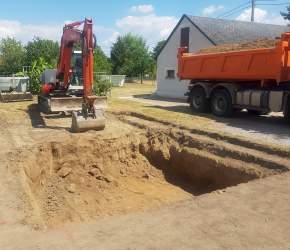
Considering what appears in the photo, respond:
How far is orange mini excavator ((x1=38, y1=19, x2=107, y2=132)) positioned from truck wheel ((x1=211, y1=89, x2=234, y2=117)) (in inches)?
180

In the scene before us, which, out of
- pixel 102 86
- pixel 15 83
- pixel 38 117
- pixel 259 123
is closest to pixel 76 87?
pixel 38 117

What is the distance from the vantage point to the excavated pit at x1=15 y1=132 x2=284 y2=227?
8289mm

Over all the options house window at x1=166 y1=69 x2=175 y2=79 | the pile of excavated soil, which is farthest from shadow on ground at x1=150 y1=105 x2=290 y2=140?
house window at x1=166 y1=69 x2=175 y2=79

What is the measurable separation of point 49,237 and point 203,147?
6262 millimetres

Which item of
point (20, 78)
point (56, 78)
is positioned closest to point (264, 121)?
point (56, 78)

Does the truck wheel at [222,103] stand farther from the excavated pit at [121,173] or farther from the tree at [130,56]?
the tree at [130,56]

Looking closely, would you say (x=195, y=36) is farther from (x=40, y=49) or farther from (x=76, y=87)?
(x=40, y=49)

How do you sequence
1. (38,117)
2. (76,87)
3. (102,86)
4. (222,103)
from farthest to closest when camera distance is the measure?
1. (102,86)
2. (76,87)
3. (222,103)
4. (38,117)

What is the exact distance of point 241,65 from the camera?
14086 millimetres

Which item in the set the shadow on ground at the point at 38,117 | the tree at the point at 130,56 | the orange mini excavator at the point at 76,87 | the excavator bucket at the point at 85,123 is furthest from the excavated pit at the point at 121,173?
the tree at the point at 130,56

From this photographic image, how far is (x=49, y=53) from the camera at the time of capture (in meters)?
38.4

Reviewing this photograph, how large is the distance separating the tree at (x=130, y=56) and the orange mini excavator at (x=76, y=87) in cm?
3789

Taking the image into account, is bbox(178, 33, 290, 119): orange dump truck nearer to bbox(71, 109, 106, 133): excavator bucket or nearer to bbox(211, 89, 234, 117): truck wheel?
bbox(211, 89, 234, 117): truck wheel

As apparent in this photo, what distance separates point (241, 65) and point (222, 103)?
171 centimetres
